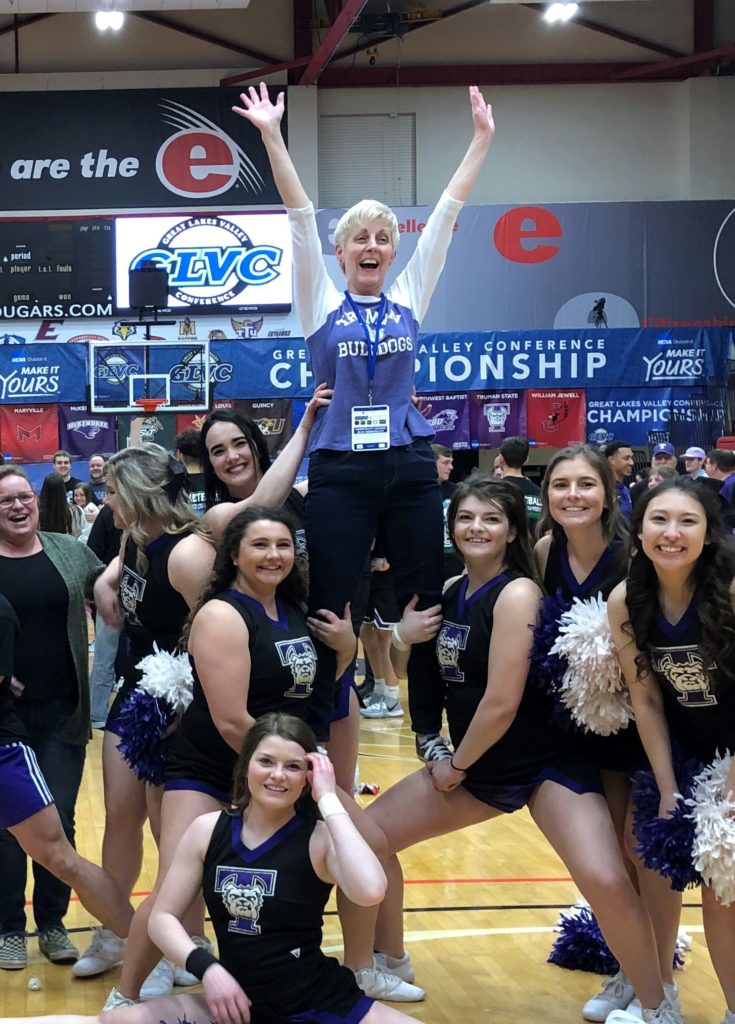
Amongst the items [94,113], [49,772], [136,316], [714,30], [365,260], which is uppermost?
[714,30]

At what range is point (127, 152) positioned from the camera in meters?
15.6

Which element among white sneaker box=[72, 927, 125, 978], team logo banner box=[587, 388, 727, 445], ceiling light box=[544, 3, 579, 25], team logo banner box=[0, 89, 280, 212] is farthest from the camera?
team logo banner box=[0, 89, 280, 212]

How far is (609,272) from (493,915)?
12353 mm

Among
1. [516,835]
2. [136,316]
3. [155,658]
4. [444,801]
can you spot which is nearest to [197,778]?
[155,658]

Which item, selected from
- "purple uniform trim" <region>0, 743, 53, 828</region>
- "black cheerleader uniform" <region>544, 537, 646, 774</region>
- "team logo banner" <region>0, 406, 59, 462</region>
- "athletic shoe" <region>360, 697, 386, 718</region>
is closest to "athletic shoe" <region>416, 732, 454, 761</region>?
"black cheerleader uniform" <region>544, 537, 646, 774</region>

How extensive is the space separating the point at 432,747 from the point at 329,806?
712 mm

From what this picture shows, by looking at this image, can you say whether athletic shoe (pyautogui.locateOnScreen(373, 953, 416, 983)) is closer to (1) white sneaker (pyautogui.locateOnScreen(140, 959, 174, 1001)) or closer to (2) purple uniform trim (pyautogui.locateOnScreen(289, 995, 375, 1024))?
(1) white sneaker (pyautogui.locateOnScreen(140, 959, 174, 1001))

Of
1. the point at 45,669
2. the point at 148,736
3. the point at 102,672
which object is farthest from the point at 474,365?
the point at 148,736

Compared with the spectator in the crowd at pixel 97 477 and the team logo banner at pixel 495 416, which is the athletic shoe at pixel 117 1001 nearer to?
the spectator in the crowd at pixel 97 477

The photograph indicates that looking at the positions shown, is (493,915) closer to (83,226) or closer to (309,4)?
(83,226)

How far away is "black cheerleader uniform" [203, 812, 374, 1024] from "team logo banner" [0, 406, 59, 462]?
11.4m

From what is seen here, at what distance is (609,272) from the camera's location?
50.9 ft

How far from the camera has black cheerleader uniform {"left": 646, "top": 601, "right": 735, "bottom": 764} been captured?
2.95 m

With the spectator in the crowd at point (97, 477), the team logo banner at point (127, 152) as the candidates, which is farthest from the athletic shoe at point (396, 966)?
the team logo banner at point (127, 152)
